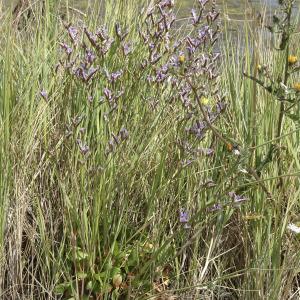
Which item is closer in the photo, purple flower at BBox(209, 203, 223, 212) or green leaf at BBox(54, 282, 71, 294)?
purple flower at BBox(209, 203, 223, 212)

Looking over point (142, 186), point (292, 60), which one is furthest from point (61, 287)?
point (292, 60)

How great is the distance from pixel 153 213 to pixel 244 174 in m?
0.29

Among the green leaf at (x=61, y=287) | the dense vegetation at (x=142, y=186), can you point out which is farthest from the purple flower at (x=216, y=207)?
the green leaf at (x=61, y=287)

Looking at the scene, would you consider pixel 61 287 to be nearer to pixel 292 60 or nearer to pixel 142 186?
pixel 142 186

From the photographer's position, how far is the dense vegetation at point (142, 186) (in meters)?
1.90

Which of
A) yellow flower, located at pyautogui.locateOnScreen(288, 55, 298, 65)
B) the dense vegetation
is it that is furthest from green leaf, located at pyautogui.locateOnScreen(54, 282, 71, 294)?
yellow flower, located at pyautogui.locateOnScreen(288, 55, 298, 65)

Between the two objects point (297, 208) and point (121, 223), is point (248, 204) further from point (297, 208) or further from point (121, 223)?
point (121, 223)

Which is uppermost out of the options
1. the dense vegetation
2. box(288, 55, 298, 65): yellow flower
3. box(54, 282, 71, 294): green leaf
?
box(288, 55, 298, 65): yellow flower

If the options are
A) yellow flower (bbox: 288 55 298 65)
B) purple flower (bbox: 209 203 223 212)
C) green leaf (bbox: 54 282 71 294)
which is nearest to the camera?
purple flower (bbox: 209 203 223 212)

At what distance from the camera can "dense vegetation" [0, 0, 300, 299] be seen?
190 cm

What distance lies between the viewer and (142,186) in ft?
6.88

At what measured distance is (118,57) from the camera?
2.38 m

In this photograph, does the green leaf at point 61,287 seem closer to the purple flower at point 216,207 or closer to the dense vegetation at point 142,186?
the dense vegetation at point 142,186

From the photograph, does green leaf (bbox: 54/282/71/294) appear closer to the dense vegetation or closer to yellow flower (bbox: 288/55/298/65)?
the dense vegetation
